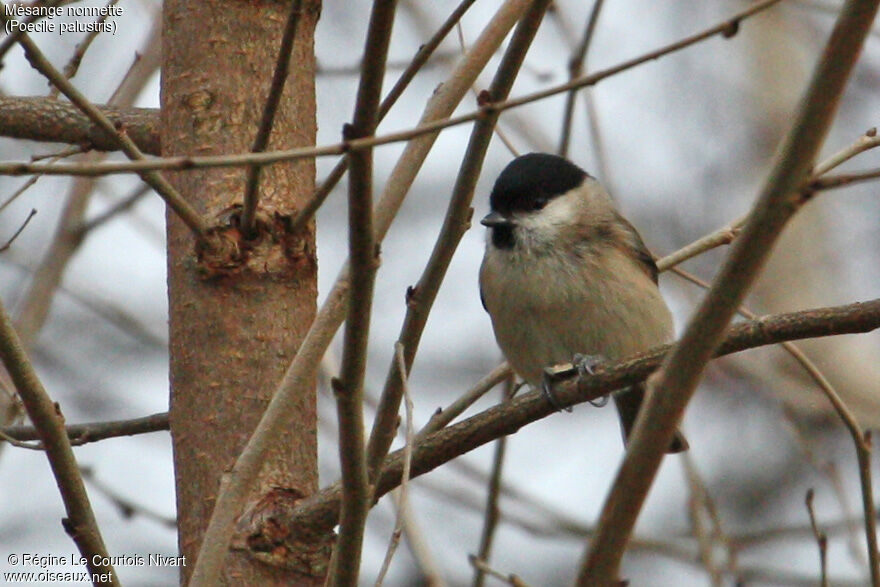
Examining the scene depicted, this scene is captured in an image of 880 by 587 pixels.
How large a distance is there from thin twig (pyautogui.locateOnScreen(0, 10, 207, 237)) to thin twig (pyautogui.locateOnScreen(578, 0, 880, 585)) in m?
1.01

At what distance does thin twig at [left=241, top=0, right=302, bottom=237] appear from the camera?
6.91ft

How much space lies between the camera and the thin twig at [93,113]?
7.06 feet

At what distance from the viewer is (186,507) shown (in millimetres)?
2660

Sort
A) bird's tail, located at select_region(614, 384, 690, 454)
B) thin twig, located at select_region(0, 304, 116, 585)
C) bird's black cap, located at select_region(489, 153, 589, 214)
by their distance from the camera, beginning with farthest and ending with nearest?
bird's tail, located at select_region(614, 384, 690, 454), bird's black cap, located at select_region(489, 153, 589, 214), thin twig, located at select_region(0, 304, 116, 585)

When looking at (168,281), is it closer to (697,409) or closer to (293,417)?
(293,417)

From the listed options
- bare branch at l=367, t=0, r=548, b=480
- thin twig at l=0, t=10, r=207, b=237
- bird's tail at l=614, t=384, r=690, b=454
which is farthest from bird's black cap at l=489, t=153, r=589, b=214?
bare branch at l=367, t=0, r=548, b=480

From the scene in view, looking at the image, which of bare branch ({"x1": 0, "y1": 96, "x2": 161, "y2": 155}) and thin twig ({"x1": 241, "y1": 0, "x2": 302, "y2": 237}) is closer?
thin twig ({"x1": 241, "y1": 0, "x2": 302, "y2": 237})

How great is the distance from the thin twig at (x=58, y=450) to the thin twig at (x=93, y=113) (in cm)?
38

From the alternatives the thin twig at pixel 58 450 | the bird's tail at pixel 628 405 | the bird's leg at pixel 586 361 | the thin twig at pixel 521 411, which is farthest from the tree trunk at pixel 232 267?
the bird's tail at pixel 628 405

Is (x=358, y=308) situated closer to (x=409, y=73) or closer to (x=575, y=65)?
(x=409, y=73)

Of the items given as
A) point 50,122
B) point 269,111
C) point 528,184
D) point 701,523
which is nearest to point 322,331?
point 269,111

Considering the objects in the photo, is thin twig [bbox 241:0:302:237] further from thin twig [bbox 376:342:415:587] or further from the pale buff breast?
the pale buff breast

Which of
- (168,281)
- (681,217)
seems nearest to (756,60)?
(681,217)

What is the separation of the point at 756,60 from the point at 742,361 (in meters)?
4.57
